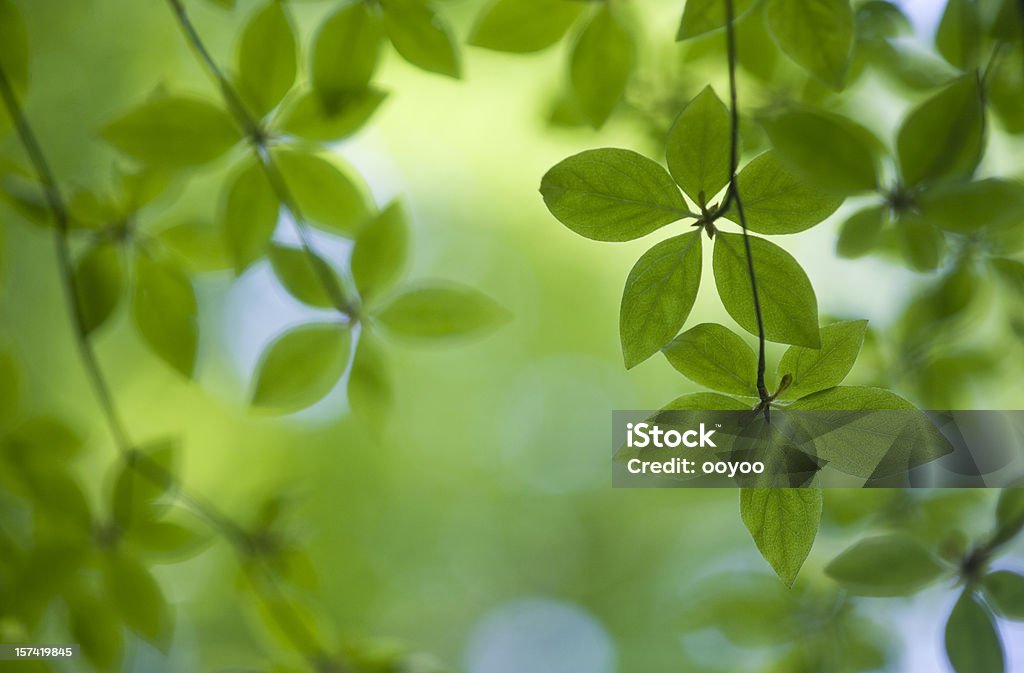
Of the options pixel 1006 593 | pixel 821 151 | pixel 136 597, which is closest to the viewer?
pixel 821 151

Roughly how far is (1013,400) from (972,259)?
0.28m

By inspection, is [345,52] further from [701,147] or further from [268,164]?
[701,147]

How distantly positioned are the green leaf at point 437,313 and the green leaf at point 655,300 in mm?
150

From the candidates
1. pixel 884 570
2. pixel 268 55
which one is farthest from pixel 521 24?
pixel 884 570

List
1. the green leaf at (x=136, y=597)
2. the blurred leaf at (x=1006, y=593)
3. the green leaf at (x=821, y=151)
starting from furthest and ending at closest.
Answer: the green leaf at (x=136, y=597) < the blurred leaf at (x=1006, y=593) < the green leaf at (x=821, y=151)

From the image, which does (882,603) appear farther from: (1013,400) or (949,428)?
(949,428)

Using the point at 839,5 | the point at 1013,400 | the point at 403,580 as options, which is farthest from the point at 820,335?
the point at 403,580

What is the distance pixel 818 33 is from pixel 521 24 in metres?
0.19

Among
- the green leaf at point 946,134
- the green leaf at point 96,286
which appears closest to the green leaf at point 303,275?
the green leaf at point 96,286

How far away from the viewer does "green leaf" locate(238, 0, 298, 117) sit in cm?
46

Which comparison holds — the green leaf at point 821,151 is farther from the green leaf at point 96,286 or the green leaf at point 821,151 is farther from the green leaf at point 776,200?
the green leaf at point 96,286

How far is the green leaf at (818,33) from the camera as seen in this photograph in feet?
1.19

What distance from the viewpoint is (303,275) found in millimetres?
502

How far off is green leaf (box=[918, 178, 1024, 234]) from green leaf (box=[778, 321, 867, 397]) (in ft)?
0.28
